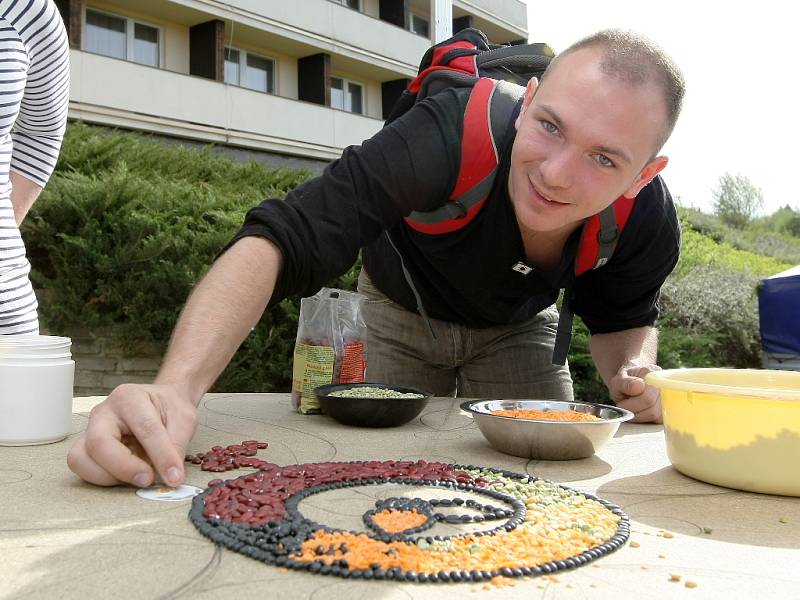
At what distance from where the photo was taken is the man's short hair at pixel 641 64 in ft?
5.01

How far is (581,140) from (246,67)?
1277 centimetres

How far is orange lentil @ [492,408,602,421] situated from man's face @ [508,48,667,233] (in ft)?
1.42

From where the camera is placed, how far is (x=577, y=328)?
459cm

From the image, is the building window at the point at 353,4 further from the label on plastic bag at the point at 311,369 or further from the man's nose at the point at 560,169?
the man's nose at the point at 560,169

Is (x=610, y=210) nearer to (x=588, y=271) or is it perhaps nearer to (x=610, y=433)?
(x=588, y=271)

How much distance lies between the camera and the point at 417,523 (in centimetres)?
98

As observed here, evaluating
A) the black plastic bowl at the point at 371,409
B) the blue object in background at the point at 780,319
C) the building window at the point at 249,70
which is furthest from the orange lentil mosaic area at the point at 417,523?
the building window at the point at 249,70

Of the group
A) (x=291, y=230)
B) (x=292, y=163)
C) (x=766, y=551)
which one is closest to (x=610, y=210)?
(x=291, y=230)

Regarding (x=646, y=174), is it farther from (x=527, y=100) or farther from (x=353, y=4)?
(x=353, y=4)

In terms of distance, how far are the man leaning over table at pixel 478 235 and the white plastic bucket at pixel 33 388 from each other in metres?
0.20

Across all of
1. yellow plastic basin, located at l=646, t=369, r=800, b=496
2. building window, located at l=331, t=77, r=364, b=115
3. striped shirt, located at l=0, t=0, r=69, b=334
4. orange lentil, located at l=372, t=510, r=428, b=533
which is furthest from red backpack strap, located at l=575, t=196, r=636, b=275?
building window, located at l=331, t=77, r=364, b=115

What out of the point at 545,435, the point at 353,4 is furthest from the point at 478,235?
the point at 353,4

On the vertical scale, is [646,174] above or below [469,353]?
above

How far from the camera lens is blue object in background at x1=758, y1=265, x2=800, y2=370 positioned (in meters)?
6.46
